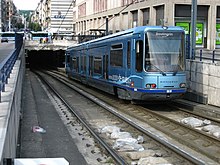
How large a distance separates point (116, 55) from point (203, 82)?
3.76 meters

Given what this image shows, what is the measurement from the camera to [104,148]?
9.70 m

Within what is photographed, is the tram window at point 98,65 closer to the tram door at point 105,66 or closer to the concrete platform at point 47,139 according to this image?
the tram door at point 105,66

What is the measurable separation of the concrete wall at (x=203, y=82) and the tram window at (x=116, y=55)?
11.4 feet

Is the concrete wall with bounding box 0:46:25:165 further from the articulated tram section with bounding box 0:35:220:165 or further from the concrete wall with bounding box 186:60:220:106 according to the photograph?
the concrete wall with bounding box 186:60:220:106

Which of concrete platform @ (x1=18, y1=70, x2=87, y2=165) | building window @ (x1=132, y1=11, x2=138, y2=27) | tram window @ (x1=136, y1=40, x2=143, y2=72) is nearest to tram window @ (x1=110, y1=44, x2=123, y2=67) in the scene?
tram window @ (x1=136, y1=40, x2=143, y2=72)

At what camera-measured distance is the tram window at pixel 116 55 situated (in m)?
17.2

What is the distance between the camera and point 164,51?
15.3 metres

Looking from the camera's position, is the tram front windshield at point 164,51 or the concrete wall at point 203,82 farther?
the concrete wall at point 203,82

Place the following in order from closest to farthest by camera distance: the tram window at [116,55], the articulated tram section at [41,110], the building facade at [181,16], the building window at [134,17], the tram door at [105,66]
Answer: the articulated tram section at [41,110], the tram window at [116,55], the tram door at [105,66], the building facade at [181,16], the building window at [134,17]

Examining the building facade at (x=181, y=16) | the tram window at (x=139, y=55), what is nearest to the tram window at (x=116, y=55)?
the tram window at (x=139, y=55)

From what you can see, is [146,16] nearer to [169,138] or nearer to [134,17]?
[134,17]

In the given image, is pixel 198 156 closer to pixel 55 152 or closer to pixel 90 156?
pixel 90 156

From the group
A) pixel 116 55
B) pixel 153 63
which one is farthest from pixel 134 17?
pixel 153 63

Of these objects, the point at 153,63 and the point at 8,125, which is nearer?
the point at 8,125
